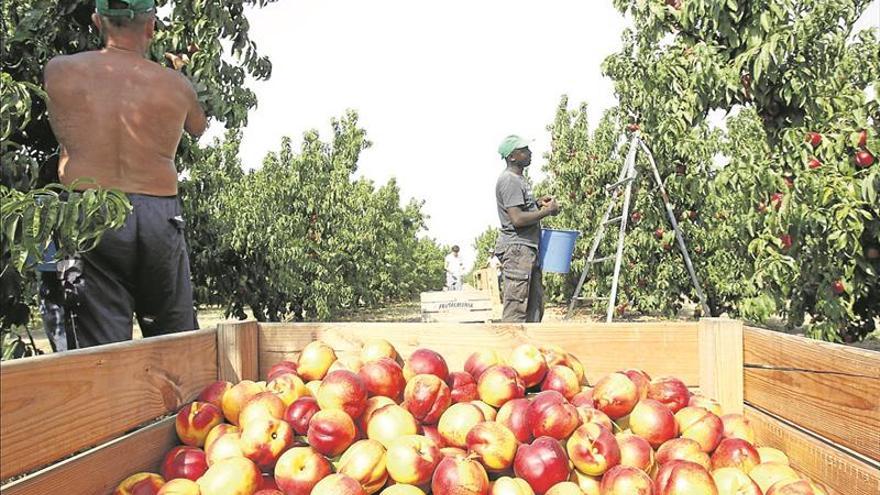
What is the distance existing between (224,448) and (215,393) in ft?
0.80

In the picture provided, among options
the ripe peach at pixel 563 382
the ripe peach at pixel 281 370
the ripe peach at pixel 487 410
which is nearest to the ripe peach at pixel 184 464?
the ripe peach at pixel 281 370

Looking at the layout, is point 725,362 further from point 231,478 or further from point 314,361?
point 231,478

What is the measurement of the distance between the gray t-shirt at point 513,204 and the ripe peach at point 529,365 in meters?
3.19

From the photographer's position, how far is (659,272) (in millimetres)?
10328

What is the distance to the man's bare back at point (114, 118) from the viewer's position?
235 centimetres

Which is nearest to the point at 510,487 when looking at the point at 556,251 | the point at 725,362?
the point at 725,362

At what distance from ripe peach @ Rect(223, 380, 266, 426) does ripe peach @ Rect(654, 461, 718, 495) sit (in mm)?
1054

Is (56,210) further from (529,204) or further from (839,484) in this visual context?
(529,204)

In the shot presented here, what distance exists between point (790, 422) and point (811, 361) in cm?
21

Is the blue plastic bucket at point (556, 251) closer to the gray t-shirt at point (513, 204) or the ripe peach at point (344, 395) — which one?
the gray t-shirt at point (513, 204)

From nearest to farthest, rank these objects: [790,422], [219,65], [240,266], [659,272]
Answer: [790,422]
[219,65]
[240,266]
[659,272]

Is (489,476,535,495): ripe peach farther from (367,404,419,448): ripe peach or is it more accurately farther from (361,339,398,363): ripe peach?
(361,339,398,363): ripe peach

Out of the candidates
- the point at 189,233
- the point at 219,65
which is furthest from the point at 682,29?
the point at 189,233

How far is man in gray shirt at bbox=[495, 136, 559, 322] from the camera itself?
16.5 feet
